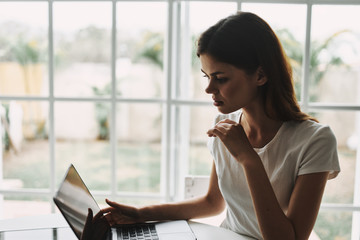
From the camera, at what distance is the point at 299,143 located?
1.17 meters

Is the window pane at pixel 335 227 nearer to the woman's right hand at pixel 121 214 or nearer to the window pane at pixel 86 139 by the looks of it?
the woman's right hand at pixel 121 214

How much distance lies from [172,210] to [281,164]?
42 centimetres

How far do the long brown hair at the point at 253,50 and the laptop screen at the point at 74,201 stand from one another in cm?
59

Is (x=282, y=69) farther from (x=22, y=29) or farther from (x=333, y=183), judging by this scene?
(x=22, y=29)

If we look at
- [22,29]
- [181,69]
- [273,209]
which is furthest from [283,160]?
[22,29]

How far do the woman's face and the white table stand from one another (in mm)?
411

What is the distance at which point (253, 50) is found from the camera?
1.14 m

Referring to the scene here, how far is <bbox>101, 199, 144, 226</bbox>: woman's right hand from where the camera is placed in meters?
1.23

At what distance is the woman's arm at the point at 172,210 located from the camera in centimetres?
124

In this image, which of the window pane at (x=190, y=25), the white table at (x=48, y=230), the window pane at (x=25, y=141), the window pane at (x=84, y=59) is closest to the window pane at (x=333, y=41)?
the window pane at (x=190, y=25)

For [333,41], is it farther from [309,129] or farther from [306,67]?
[309,129]

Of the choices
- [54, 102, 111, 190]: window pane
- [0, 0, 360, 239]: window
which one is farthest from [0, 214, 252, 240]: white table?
[54, 102, 111, 190]: window pane

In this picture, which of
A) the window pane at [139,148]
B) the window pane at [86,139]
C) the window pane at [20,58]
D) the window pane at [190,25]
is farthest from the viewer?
the window pane at [86,139]

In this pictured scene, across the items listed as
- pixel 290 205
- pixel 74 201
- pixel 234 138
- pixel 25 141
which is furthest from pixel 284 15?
pixel 25 141
